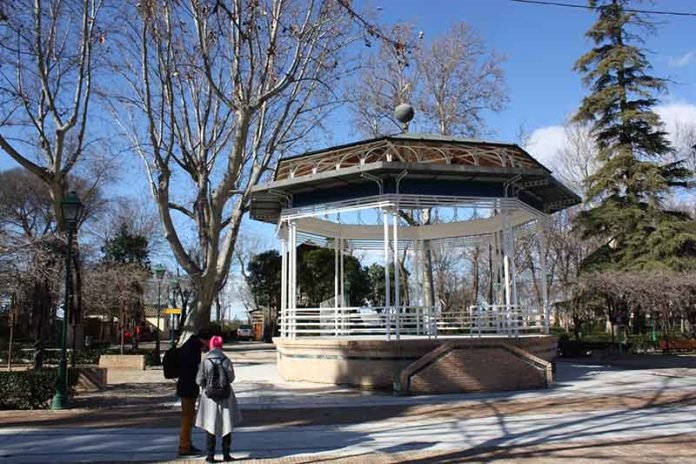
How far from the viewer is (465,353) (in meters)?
14.8

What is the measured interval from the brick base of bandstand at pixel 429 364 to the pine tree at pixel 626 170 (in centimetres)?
1514

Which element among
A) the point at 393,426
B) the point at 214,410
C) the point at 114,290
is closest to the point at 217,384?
the point at 214,410

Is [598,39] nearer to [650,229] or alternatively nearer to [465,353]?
[650,229]

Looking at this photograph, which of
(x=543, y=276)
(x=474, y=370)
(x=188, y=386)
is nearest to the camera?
(x=188, y=386)

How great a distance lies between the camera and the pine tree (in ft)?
96.6

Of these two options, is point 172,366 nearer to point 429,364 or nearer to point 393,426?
point 393,426

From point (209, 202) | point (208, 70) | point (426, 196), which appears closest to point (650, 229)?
point (426, 196)

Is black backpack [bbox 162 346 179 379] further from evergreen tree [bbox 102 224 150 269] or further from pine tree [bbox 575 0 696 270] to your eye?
evergreen tree [bbox 102 224 150 269]

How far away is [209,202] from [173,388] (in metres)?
8.20

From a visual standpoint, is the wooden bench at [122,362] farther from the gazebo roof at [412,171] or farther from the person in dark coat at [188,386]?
the person in dark coat at [188,386]

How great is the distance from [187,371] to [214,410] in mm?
812

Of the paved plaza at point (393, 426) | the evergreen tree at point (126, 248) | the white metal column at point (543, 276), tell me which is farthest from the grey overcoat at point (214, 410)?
the evergreen tree at point (126, 248)

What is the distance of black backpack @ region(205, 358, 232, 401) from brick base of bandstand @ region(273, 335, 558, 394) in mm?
7453

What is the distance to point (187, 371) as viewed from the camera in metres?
8.16
